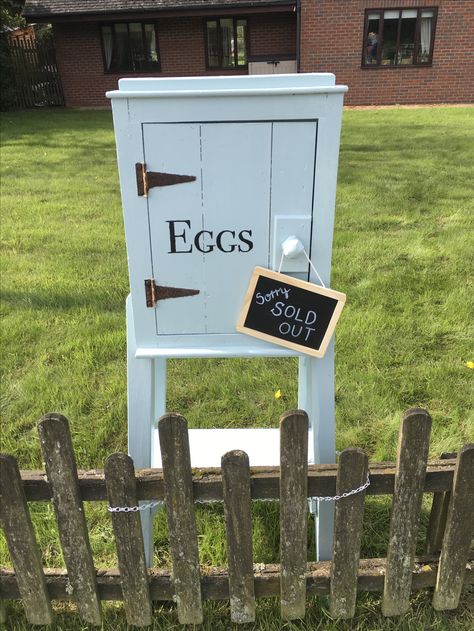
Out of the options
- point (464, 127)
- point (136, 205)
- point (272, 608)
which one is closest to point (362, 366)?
A: point (272, 608)

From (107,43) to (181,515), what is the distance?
55.8 ft

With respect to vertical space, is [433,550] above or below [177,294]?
below

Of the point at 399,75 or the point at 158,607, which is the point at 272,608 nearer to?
the point at 158,607

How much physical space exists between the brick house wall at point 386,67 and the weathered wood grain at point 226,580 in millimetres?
14463

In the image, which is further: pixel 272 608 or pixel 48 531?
pixel 48 531

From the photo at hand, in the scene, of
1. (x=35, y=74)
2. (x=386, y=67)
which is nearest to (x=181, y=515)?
(x=386, y=67)

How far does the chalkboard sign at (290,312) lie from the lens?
1440mm

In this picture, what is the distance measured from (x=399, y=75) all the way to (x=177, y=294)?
14747mm

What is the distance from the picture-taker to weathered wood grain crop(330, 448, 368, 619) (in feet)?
4.52

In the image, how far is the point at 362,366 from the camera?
9.77 feet

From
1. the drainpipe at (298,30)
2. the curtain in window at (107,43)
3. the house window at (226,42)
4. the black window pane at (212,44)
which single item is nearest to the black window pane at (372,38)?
the drainpipe at (298,30)

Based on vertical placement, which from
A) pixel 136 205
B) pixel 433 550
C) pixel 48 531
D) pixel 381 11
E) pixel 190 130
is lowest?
pixel 48 531

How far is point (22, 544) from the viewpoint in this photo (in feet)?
4.80

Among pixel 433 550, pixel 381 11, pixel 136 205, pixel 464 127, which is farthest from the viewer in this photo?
pixel 381 11
